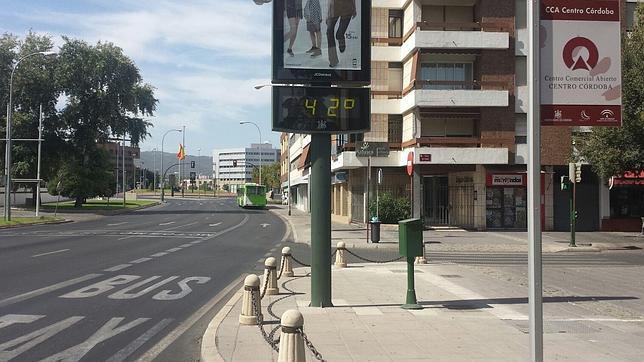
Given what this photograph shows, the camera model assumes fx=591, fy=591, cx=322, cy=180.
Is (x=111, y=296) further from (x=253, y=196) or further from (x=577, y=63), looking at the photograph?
(x=253, y=196)

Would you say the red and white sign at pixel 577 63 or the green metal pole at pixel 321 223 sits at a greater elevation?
the red and white sign at pixel 577 63

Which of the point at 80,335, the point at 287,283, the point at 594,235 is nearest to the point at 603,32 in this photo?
the point at 80,335

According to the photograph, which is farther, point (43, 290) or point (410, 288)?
point (43, 290)

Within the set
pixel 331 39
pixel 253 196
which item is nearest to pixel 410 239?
pixel 331 39

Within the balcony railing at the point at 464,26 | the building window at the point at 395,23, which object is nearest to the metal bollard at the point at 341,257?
the balcony railing at the point at 464,26

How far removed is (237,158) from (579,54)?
6387 inches

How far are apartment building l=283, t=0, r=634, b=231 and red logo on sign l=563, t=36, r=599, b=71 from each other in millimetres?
26183

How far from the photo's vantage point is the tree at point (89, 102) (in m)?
53.0

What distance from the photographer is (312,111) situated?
9055 mm

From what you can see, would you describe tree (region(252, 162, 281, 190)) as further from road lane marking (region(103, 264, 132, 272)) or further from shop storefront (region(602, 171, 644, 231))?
road lane marking (region(103, 264, 132, 272))

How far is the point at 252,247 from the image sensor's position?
2077 cm

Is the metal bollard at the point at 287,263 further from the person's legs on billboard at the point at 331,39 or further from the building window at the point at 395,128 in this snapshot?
the building window at the point at 395,128

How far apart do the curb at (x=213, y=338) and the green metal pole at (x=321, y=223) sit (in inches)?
53.5

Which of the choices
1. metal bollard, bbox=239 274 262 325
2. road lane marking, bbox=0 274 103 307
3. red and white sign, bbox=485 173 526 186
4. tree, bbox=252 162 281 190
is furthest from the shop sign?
tree, bbox=252 162 281 190
